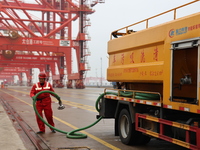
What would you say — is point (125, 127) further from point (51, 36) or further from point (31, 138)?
point (51, 36)

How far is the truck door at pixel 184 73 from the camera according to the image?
674 cm

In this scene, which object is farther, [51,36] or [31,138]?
[51,36]

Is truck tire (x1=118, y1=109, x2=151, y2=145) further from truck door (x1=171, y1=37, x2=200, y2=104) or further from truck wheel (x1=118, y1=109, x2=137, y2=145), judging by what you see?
truck door (x1=171, y1=37, x2=200, y2=104)

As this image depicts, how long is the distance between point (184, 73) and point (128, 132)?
2.20 m

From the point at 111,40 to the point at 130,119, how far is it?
109 inches

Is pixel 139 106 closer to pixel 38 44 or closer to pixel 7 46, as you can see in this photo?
pixel 38 44

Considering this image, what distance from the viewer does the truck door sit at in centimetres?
674

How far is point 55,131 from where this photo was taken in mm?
10797

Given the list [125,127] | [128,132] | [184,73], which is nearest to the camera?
[184,73]

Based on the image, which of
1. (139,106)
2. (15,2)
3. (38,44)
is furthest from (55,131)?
(15,2)

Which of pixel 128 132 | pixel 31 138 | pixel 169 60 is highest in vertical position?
pixel 169 60

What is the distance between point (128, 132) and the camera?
333 inches

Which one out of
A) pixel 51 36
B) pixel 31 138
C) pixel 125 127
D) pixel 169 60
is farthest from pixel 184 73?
pixel 51 36

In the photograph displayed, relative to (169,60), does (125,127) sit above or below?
below
